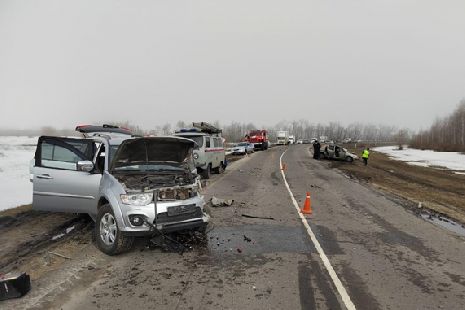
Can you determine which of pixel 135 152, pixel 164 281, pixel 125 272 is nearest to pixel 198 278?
pixel 164 281

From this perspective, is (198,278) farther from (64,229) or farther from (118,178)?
(64,229)

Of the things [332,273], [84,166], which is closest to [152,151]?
[84,166]

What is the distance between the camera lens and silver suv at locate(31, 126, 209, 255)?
243 inches

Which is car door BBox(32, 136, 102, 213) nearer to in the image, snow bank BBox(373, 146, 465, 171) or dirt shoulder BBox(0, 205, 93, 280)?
dirt shoulder BBox(0, 205, 93, 280)

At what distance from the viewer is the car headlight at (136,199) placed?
6.13 m

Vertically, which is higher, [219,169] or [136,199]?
[136,199]

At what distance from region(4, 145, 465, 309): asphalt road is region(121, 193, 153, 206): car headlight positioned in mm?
997

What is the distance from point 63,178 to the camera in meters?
7.59

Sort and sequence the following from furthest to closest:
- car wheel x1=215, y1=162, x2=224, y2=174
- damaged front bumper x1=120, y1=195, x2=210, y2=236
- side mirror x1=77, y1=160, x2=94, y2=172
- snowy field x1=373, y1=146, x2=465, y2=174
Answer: snowy field x1=373, y1=146, x2=465, y2=174 < car wheel x1=215, y1=162, x2=224, y2=174 < side mirror x1=77, y1=160, x2=94, y2=172 < damaged front bumper x1=120, y1=195, x2=210, y2=236

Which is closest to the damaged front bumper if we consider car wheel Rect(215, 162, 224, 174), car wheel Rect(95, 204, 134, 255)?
car wheel Rect(95, 204, 134, 255)

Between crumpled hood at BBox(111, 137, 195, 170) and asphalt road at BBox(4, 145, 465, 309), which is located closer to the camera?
asphalt road at BBox(4, 145, 465, 309)

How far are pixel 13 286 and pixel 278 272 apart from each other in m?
3.72

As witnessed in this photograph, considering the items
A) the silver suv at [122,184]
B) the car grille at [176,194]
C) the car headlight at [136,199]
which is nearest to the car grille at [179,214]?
the silver suv at [122,184]

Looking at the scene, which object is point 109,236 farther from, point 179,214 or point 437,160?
point 437,160
